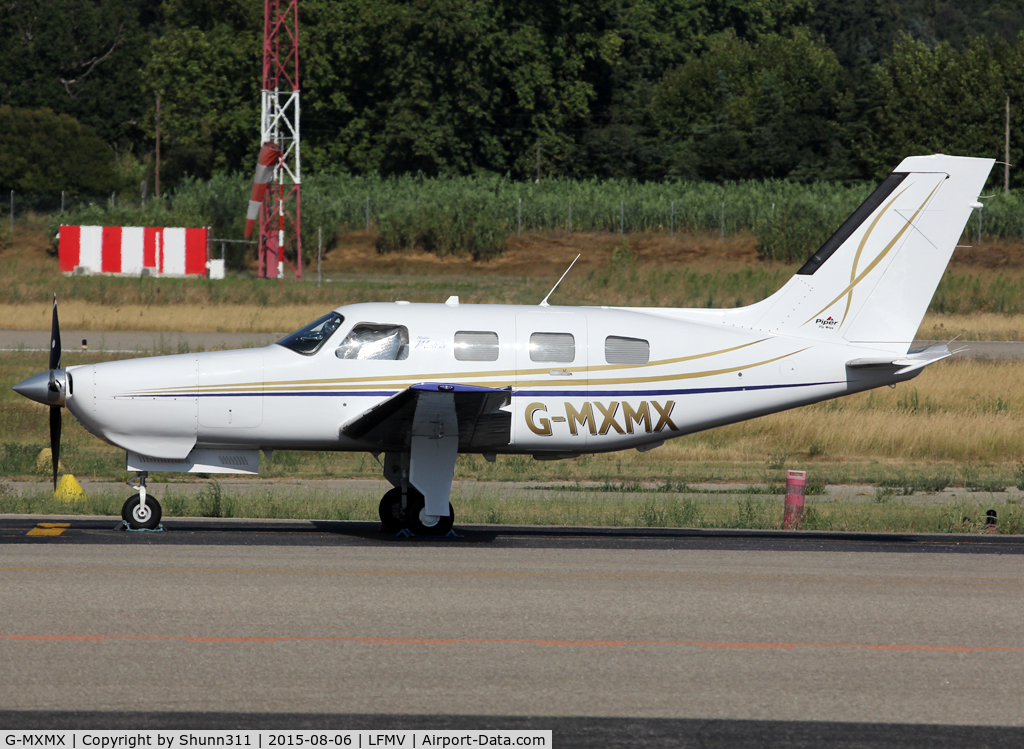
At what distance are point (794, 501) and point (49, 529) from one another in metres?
8.45

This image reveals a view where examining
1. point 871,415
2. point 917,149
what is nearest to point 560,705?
point 871,415

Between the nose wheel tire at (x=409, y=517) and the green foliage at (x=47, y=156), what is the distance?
5490cm

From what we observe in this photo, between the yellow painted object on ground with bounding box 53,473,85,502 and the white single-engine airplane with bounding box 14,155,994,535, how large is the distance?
2.34 metres

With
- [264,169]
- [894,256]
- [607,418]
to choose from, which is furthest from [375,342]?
[264,169]

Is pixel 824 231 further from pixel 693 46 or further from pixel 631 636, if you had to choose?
pixel 631 636

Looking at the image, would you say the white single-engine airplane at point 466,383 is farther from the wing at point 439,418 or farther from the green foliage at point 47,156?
the green foliage at point 47,156

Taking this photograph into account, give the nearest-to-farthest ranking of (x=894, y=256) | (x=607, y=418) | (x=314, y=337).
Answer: (x=314, y=337), (x=607, y=418), (x=894, y=256)

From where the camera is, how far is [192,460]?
1245cm

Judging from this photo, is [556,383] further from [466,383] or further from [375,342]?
[375,342]

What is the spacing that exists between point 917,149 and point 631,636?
62.5 metres

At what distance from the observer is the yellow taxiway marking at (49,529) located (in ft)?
39.9

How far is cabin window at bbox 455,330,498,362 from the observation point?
1251 cm

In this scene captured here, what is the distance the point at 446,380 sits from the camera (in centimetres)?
1241
